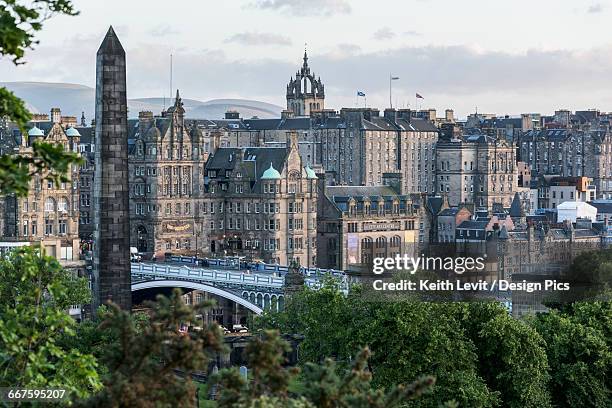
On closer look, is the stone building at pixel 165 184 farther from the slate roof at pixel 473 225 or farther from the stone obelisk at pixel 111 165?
the stone obelisk at pixel 111 165

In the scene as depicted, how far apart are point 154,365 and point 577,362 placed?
151 feet

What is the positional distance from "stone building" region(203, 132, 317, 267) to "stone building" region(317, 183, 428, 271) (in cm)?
323

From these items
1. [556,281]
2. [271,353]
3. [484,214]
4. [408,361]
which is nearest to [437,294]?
[408,361]

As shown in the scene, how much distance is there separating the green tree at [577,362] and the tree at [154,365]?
147 ft

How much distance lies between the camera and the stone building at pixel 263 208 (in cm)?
17962

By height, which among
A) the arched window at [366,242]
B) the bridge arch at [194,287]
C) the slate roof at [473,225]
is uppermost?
the slate roof at [473,225]

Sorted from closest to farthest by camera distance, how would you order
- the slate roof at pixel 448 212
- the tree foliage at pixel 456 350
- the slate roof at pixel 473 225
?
the tree foliage at pixel 456 350, the slate roof at pixel 473 225, the slate roof at pixel 448 212

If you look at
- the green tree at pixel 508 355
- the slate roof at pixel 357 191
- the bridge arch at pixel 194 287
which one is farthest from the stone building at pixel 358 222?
the green tree at pixel 508 355

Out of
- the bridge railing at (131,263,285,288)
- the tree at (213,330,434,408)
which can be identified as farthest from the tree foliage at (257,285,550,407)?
the bridge railing at (131,263,285,288)

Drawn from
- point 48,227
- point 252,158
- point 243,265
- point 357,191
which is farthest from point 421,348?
point 357,191

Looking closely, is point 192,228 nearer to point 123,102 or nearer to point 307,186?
point 307,186

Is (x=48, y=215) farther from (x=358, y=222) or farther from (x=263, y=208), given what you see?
(x=358, y=222)

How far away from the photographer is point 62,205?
162250 mm

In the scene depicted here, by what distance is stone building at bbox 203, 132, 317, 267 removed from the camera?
180 m
